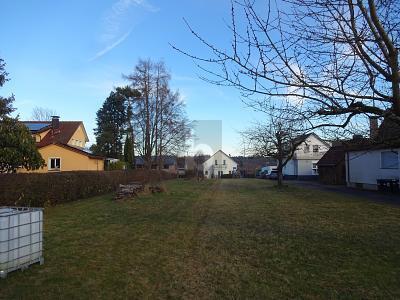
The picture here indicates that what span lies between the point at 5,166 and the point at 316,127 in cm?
2051

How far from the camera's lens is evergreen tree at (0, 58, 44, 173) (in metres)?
22.0

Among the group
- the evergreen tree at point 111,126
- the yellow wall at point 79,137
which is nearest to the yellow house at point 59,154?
the yellow wall at point 79,137

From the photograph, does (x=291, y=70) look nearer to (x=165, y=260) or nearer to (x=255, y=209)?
(x=165, y=260)

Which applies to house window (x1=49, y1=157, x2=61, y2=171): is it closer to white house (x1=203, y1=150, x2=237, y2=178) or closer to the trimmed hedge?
the trimmed hedge

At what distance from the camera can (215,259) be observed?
7641mm

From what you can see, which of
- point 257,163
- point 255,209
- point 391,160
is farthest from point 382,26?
point 257,163

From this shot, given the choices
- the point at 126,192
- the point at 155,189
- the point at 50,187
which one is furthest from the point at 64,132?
the point at 50,187

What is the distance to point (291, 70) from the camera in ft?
17.3

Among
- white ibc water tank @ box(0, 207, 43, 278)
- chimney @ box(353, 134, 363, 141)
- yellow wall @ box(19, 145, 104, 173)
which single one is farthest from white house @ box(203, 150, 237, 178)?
chimney @ box(353, 134, 363, 141)

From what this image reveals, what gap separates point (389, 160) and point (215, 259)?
2445 cm

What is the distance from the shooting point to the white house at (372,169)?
27.6m

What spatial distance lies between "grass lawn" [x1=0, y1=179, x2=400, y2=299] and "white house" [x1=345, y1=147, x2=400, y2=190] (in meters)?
16.0

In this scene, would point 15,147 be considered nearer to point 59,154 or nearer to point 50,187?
point 50,187

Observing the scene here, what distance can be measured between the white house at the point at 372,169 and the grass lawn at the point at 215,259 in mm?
16015
